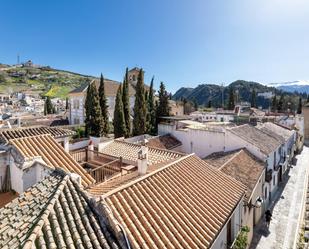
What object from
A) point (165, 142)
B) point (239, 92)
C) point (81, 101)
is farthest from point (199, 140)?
point (239, 92)

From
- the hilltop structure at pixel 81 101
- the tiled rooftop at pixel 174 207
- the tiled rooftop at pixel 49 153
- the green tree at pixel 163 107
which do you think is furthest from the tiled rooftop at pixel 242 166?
the hilltop structure at pixel 81 101

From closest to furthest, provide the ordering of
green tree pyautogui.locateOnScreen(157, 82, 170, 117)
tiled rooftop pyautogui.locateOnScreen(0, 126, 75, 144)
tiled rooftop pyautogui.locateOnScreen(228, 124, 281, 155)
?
tiled rooftop pyautogui.locateOnScreen(0, 126, 75, 144) → tiled rooftop pyautogui.locateOnScreen(228, 124, 281, 155) → green tree pyautogui.locateOnScreen(157, 82, 170, 117)

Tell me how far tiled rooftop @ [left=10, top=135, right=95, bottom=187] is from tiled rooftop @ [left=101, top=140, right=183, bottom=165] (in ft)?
22.4

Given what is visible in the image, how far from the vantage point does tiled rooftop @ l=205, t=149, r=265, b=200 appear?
15595 mm

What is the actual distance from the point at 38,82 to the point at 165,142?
133m

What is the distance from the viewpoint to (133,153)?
19.2 m

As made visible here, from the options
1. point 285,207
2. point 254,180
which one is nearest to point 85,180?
point 254,180

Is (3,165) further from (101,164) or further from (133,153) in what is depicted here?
(133,153)

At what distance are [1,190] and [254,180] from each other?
14.4 metres

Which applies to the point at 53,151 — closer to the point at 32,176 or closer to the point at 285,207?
the point at 32,176

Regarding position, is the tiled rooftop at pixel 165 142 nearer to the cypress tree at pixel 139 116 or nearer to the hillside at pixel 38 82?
the cypress tree at pixel 139 116

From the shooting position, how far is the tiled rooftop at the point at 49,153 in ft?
33.5

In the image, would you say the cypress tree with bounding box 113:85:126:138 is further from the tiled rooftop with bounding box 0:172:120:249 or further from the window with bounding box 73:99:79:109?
the tiled rooftop with bounding box 0:172:120:249

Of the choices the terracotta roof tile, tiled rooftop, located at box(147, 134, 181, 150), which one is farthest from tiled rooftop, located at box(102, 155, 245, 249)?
the terracotta roof tile
